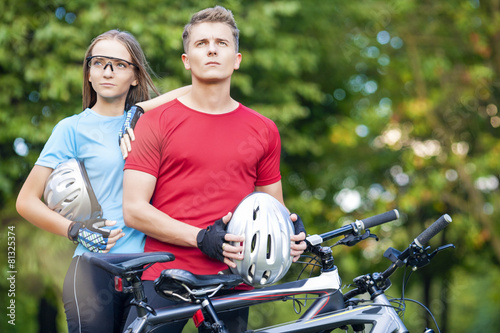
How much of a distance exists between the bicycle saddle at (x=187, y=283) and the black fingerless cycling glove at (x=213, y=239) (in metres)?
0.09

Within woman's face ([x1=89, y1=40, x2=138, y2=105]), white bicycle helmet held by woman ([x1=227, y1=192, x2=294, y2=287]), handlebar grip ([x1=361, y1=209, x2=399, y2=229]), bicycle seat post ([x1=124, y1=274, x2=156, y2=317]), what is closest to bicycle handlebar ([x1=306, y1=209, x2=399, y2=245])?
handlebar grip ([x1=361, y1=209, x2=399, y2=229])

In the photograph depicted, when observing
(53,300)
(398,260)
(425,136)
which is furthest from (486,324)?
(398,260)

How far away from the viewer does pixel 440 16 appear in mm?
12500

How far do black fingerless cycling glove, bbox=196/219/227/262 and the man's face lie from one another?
671 mm

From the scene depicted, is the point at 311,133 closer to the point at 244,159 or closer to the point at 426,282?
the point at 426,282

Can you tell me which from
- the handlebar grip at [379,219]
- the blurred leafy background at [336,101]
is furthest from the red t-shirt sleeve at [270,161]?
the blurred leafy background at [336,101]

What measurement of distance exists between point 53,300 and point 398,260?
821cm

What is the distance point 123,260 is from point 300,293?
2.66 ft

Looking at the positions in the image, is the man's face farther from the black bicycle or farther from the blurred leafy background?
the blurred leafy background

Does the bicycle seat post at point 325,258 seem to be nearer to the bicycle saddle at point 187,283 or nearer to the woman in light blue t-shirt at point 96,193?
the bicycle saddle at point 187,283

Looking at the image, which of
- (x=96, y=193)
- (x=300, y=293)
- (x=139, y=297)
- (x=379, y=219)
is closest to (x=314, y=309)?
(x=300, y=293)

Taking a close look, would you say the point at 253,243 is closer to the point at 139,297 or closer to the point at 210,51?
the point at 139,297

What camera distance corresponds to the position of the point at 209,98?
2.84 metres

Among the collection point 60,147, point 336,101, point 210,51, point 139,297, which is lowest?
point 139,297
